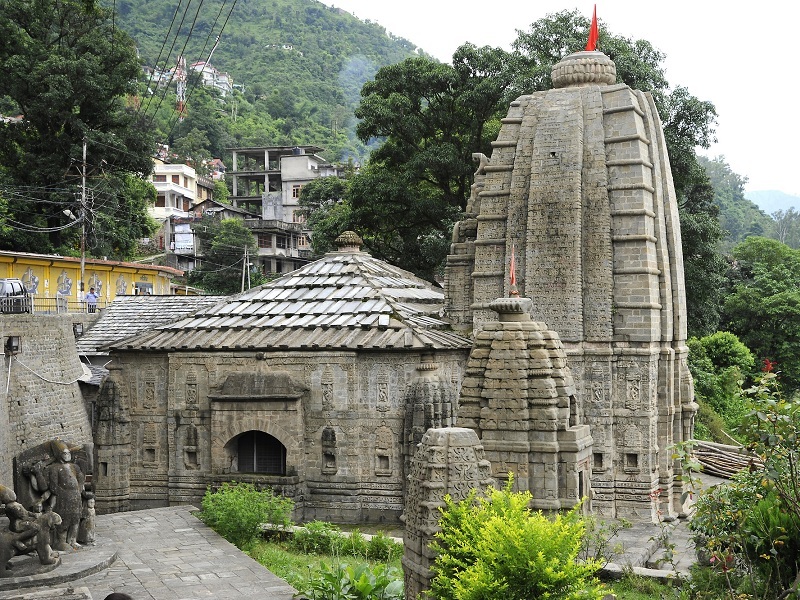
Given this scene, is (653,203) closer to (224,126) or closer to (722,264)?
(722,264)

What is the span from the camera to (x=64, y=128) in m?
39.9

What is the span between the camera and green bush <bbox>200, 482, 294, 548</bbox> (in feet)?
57.9

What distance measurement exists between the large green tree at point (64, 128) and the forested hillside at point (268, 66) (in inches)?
1292

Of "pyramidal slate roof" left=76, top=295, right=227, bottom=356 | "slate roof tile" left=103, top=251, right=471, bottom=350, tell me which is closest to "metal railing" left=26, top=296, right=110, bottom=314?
"pyramidal slate roof" left=76, top=295, right=227, bottom=356

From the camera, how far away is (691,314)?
36312 millimetres

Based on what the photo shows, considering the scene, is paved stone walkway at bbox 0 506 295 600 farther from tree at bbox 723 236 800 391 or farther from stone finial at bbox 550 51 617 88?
tree at bbox 723 236 800 391

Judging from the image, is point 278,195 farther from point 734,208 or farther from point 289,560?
point 734,208

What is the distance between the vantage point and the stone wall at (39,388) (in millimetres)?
22719

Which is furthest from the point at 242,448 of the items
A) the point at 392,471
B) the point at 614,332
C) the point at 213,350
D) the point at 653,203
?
the point at 653,203

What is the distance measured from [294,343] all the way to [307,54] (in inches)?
4163

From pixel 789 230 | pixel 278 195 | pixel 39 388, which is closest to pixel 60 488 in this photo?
pixel 39 388

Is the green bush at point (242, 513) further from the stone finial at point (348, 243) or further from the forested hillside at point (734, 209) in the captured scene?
the forested hillside at point (734, 209)

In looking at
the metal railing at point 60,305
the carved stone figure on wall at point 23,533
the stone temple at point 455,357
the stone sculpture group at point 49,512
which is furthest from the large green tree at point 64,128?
the carved stone figure on wall at point 23,533

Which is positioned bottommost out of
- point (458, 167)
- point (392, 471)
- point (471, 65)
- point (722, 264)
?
point (392, 471)
